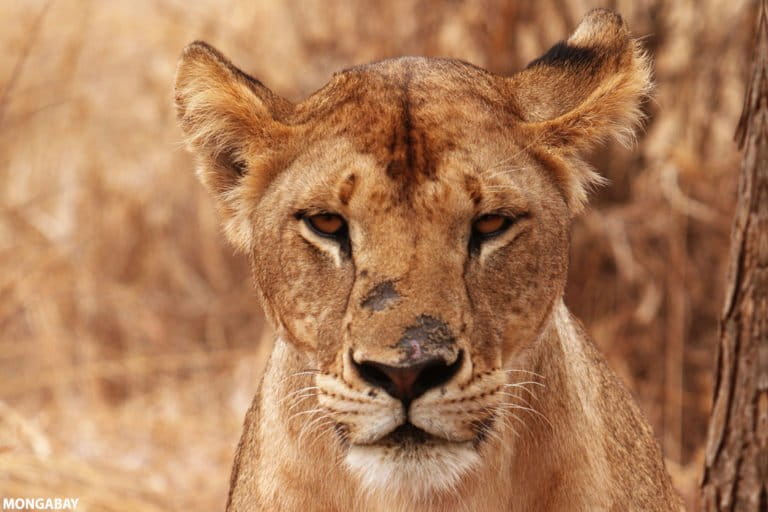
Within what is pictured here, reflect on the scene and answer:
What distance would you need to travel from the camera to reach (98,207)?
8117mm

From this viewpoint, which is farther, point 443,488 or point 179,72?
point 179,72

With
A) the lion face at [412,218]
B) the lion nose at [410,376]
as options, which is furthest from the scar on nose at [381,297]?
the lion nose at [410,376]

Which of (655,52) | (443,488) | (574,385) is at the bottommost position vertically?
(443,488)

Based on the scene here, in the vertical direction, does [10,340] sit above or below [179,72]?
below

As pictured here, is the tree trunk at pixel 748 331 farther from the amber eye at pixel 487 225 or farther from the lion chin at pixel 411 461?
the lion chin at pixel 411 461

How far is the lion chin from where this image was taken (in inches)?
110

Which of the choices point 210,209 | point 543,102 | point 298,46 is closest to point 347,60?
point 298,46

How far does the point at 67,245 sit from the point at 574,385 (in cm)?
480

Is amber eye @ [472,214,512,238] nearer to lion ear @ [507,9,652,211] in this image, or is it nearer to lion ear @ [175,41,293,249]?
lion ear @ [507,9,652,211]

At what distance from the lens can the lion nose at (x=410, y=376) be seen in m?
2.67

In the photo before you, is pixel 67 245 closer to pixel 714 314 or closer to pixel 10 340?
pixel 10 340

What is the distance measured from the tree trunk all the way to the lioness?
1.03ft

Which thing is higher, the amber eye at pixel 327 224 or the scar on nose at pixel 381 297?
the amber eye at pixel 327 224

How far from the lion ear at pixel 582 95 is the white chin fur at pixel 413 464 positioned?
0.83 m
